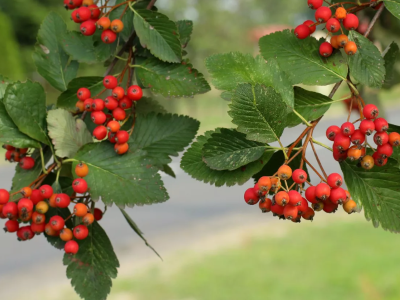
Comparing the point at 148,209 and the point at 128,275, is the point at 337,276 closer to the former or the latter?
the point at 128,275

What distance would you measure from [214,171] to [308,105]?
170mm

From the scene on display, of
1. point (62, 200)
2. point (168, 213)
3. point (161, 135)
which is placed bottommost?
point (168, 213)

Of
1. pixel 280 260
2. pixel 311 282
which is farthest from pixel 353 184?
pixel 280 260

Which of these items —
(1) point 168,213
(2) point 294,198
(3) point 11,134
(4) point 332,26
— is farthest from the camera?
(1) point 168,213

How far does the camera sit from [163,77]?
0.81 meters

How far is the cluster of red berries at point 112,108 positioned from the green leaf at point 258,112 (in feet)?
0.72

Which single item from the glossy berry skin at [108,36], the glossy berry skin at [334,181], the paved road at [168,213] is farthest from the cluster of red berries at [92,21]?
the paved road at [168,213]

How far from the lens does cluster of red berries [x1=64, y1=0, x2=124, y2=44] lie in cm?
79

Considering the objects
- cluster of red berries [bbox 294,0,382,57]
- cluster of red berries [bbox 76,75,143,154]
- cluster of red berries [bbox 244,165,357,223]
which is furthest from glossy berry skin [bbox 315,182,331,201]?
cluster of red berries [bbox 76,75,143,154]

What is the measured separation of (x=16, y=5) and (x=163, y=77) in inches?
513

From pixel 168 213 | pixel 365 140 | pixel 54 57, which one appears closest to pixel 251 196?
pixel 365 140

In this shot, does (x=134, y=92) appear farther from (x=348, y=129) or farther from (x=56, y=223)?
(x=348, y=129)

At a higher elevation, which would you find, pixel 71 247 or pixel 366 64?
pixel 366 64

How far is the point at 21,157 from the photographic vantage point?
82 cm
